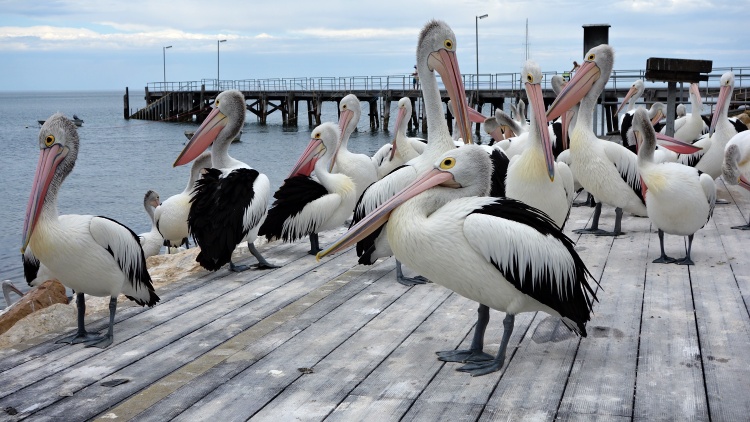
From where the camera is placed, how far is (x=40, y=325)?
439cm

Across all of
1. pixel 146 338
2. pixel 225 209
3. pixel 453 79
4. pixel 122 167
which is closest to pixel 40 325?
pixel 146 338

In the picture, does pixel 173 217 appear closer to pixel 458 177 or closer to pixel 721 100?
pixel 458 177

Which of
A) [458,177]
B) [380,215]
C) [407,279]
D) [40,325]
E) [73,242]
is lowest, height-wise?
[40,325]

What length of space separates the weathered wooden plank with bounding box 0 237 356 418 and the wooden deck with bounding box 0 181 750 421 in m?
0.01

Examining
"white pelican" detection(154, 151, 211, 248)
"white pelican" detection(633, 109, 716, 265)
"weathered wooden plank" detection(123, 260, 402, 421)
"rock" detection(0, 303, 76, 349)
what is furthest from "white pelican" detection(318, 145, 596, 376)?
"white pelican" detection(154, 151, 211, 248)

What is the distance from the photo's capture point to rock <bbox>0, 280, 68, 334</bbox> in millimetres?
5704

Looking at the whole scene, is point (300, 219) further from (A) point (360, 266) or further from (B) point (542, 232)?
(B) point (542, 232)

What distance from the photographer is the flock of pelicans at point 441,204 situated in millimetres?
3225

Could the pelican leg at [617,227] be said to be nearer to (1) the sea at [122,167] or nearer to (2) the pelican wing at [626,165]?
A: (2) the pelican wing at [626,165]

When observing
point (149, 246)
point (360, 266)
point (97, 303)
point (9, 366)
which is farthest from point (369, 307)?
point (149, 246)

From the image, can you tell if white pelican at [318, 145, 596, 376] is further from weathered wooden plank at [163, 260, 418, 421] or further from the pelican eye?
weathered wooden plank at [163, 260, 418, 421]

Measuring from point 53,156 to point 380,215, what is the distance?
6.06 ft

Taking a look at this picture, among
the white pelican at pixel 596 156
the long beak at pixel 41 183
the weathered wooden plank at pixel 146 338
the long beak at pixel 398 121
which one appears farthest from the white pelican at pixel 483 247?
the long beak at pixel 398 121

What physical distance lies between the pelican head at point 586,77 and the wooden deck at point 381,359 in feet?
5.06
